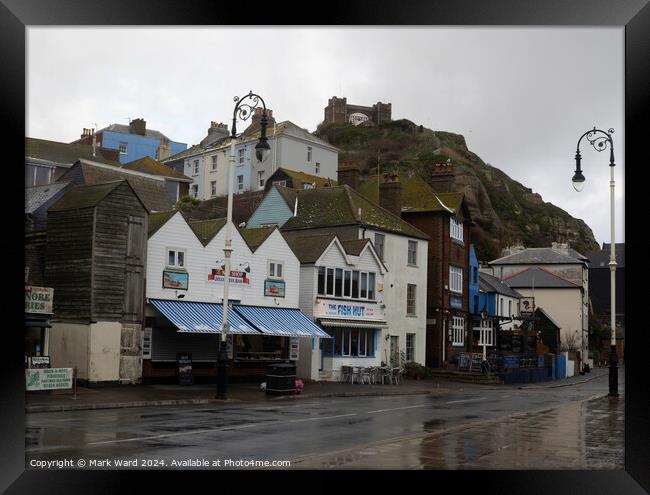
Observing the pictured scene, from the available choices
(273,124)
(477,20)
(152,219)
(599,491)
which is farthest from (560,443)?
(273,124)

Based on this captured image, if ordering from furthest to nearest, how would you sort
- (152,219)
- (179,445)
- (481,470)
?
(152,219) → (179,445) → (481,470)

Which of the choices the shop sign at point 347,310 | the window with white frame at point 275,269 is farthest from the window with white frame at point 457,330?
the window with white frame at point 275,269

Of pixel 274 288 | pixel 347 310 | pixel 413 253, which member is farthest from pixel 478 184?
pixel 274 288

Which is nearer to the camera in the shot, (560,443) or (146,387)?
(560,443)

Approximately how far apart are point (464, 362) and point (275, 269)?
15136 millimetres

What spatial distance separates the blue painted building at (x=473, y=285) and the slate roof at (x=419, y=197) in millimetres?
4375

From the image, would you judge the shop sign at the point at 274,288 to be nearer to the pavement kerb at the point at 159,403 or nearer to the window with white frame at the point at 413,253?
the pavement kerb at the point at 159,403

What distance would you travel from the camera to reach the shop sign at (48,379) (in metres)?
22.3

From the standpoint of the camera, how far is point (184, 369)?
3080cm

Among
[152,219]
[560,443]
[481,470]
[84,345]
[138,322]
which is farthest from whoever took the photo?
[152,219]

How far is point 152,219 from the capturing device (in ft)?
105

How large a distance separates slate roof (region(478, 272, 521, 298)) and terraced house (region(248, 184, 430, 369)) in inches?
410

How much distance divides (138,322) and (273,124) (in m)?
19.1

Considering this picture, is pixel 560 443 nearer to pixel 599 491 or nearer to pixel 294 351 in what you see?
pixel 599 491
